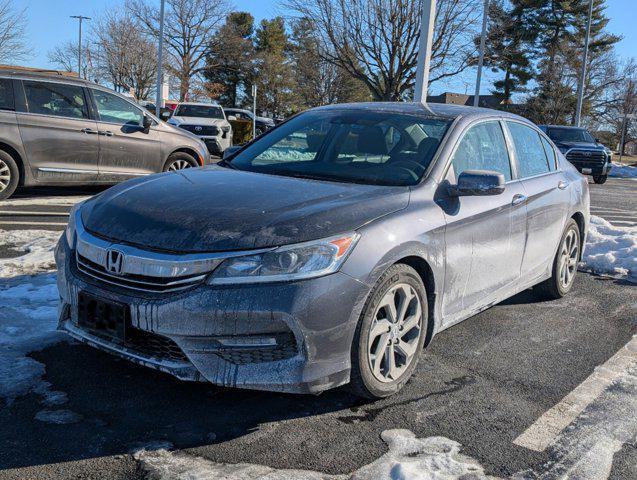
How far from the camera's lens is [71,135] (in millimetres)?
9133

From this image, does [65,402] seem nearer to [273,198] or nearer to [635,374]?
[273,198]

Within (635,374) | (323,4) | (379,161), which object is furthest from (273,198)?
(323,4)

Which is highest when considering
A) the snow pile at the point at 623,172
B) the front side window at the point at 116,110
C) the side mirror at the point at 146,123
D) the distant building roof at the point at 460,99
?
the distant building roof at the point at 460,99

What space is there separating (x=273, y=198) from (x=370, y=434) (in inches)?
50.1

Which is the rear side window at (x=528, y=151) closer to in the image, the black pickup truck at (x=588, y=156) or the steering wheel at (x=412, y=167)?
the steering wheel at (x=412, y=167)

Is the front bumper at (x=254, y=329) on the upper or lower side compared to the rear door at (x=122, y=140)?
lower

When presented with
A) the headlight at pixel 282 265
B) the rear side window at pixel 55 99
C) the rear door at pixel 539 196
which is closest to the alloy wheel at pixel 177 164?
the rear side window at pixel 55 99

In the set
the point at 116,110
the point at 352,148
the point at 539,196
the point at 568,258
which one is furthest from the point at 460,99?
the point at 352,148

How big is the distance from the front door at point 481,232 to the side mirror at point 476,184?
78mm

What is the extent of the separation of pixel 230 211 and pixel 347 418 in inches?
45.8

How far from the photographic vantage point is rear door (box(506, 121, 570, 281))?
4.86 meters

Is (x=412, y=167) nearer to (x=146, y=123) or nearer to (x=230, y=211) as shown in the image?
A: (x=230, y=211)

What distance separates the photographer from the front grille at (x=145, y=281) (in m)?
2.98

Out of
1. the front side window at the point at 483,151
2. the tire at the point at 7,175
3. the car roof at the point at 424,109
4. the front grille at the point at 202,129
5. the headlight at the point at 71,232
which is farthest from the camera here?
the front grille at the point at 202,129
